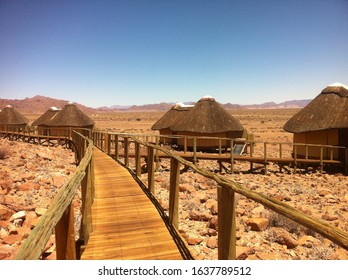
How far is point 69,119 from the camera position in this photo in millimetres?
27562

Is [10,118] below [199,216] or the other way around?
the other way around

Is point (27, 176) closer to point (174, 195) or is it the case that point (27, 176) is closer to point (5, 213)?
point (5, 213)

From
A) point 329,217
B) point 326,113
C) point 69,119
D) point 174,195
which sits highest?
point 326,113

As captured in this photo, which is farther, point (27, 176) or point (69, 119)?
point (69, 119)

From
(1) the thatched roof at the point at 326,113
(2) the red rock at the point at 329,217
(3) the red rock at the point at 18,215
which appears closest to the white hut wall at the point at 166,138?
(1) the thatched roof at the point at 326,113

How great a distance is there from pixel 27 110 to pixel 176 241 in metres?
163

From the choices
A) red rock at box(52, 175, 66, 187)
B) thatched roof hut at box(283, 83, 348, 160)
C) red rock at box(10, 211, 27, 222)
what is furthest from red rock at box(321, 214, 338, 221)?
thatched roof hut at box(283, 83, 348, 160)

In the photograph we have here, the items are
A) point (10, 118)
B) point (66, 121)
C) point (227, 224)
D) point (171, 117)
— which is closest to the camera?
point (227, 224)

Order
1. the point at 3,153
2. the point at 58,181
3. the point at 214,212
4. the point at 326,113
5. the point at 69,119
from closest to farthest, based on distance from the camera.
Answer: the point at 214,212 < the point at 58,181 < the point at 3,153 < the point at 326,113 < the point at 69,119

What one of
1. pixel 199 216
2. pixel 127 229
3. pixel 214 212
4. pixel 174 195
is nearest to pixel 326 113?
pixel 214 212

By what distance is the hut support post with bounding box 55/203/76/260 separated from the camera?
2021mm

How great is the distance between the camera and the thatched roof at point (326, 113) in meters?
15.8

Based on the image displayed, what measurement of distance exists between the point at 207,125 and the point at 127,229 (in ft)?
54.2
